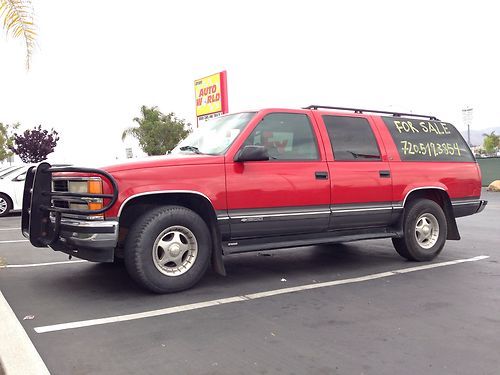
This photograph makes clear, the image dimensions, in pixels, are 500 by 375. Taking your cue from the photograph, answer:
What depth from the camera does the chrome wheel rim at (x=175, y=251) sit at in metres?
4.75

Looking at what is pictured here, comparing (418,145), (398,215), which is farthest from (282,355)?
(418,145)

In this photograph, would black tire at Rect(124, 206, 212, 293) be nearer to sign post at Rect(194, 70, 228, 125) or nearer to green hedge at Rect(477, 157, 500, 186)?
sign post at Rect(194, 70, 228, 125)

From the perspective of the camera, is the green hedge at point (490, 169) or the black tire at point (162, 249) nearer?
the black tire at point (162, 249)

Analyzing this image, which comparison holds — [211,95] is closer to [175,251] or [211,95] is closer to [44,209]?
[44,209]

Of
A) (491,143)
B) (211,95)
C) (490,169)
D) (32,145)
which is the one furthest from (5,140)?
(491,143)

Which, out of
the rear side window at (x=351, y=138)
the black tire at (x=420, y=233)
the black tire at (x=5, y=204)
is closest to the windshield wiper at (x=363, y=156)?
the rear side window at (x=351, y=138)

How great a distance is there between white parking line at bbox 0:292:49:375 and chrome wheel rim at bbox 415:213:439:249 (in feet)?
15.8

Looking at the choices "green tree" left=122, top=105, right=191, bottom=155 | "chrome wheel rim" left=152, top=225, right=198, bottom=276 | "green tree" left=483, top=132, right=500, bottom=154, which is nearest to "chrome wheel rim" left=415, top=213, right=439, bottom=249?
"chrome wheel rim" left=152, top=225, right=198, bottom=276

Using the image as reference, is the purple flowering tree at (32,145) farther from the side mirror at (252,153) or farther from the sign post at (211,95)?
the side mirror at (252,153)

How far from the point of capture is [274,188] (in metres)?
5.26

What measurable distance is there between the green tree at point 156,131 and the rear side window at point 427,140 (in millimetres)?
26569

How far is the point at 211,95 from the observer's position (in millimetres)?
25672

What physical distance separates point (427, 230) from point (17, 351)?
5.17 meters

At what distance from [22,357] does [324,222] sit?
348 cm
